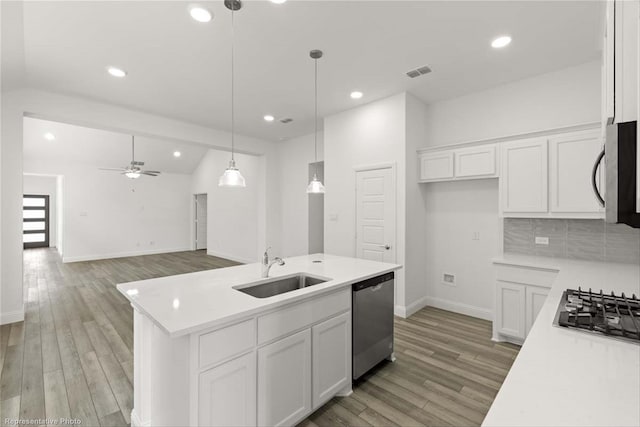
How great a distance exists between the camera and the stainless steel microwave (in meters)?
0.57

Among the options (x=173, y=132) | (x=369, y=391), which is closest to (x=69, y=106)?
(x=173, y=132)

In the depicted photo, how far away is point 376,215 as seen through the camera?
420cm

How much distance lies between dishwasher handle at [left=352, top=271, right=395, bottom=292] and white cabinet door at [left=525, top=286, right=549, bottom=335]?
4.80 feet

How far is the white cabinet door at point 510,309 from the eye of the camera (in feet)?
9.69

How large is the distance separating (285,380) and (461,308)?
3.12m

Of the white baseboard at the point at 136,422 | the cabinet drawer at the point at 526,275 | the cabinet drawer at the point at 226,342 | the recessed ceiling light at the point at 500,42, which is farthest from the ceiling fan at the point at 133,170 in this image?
the cabinet drawer at the point at 526,275

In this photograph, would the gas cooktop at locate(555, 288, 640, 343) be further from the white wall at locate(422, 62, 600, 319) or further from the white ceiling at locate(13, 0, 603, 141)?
the white ceiling at locate(13, 0, 603, 141)

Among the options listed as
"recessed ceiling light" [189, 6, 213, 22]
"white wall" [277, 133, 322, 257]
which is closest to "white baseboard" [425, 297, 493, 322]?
"white wall" [277, 133, 322, 257]

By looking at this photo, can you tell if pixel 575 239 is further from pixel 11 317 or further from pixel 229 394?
Result: pixel 11 317

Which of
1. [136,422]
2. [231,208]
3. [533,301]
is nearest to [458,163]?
[533,301]

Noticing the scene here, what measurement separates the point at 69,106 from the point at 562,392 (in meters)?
5.62

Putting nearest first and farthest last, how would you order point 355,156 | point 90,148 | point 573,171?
point 573,171
point 355,156
point 90,148

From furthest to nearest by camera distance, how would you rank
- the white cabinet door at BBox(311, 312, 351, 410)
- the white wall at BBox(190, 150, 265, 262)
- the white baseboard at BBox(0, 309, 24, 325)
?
the white wall at BBox(190, 150, 265, 262) → the white baseboard at BBox(0, 309, 24, 325) → the white cabinet door at BBox(311, 312, 351, 410)

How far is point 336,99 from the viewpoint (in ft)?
13.6
